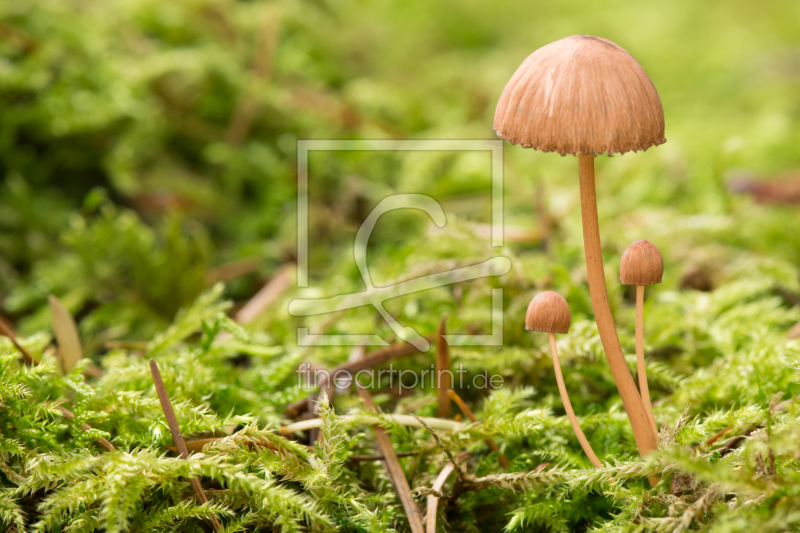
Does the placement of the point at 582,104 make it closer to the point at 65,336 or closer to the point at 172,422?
the point at 172,422

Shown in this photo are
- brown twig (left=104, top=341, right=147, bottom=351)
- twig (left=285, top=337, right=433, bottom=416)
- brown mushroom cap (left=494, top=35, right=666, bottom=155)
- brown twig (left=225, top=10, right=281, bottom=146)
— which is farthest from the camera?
brown twig (left=225, top=10, right=281, bottom=146)

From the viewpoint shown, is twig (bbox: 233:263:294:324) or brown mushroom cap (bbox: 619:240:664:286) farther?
twig (bbox: 233:263:294:324)

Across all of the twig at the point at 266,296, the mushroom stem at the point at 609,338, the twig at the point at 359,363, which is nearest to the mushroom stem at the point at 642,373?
the mushroom stem at the point at 609,338

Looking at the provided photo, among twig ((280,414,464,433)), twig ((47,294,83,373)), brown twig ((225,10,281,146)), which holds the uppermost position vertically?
brown twig ((225,10,281,146))

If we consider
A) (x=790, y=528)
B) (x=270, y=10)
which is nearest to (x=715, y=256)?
(x=790, y=528)

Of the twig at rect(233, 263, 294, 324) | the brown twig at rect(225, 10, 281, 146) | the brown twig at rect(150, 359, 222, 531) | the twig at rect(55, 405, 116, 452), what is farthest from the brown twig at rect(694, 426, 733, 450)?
the brown twig at rect(225, 10, 281, 146)

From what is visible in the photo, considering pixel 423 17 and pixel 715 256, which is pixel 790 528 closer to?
pixel 715 256

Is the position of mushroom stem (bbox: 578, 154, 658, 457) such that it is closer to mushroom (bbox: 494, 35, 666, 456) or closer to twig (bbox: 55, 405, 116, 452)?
mushroom (bbox: 494, 35, 666, 456)

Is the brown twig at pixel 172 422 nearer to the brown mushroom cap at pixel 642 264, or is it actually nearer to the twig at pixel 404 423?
the twig at pixel 404 423
